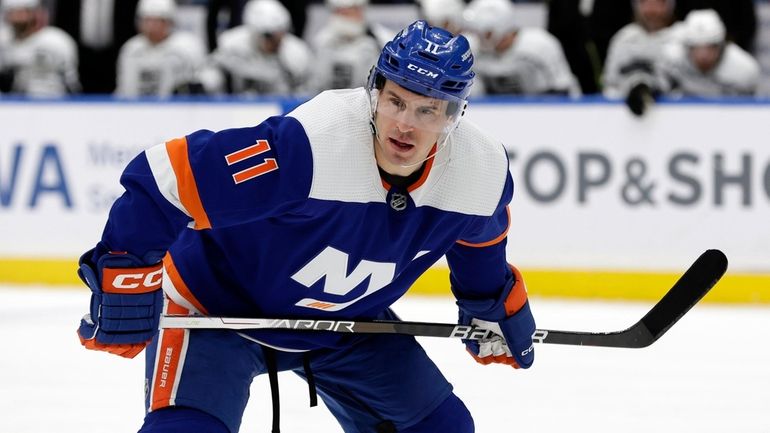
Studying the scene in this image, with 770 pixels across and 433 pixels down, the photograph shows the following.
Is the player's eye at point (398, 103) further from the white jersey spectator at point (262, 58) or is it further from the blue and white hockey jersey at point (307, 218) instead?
the white jersey spectator at point (262, 58)

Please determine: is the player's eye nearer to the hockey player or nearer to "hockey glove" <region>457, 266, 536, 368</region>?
the hockey player

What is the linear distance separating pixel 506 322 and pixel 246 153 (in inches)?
30.5

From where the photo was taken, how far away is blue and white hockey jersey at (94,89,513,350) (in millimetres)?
2586

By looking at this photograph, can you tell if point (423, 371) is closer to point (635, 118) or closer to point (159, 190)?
point (159, 190)

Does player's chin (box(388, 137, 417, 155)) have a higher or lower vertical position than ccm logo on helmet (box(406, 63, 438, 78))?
lower

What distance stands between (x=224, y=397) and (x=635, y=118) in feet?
12.6

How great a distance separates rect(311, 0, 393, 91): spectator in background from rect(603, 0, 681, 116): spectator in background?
125cm

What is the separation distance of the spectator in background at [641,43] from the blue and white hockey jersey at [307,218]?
4.19m

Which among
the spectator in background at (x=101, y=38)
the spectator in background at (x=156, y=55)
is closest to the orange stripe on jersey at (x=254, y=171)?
the spectator in background at (x=156, y=55)

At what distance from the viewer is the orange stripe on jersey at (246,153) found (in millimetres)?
2576

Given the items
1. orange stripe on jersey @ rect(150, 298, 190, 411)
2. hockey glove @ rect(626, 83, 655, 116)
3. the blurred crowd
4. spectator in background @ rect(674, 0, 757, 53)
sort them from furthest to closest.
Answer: spectator in background @ rect(674, 0, 757, 53) < the blurred crowd < hockey glove @ rect(626, 83, 655, 116) < orange stripe on jersey @ rect(150, 298, 190, 411)

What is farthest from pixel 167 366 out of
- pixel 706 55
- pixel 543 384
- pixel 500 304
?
pixel 706 55

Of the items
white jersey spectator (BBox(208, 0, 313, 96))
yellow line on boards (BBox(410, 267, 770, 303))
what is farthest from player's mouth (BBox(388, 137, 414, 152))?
white jersey spectator (BBox(208, 0, 313, 96))

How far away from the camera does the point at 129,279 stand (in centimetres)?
260
